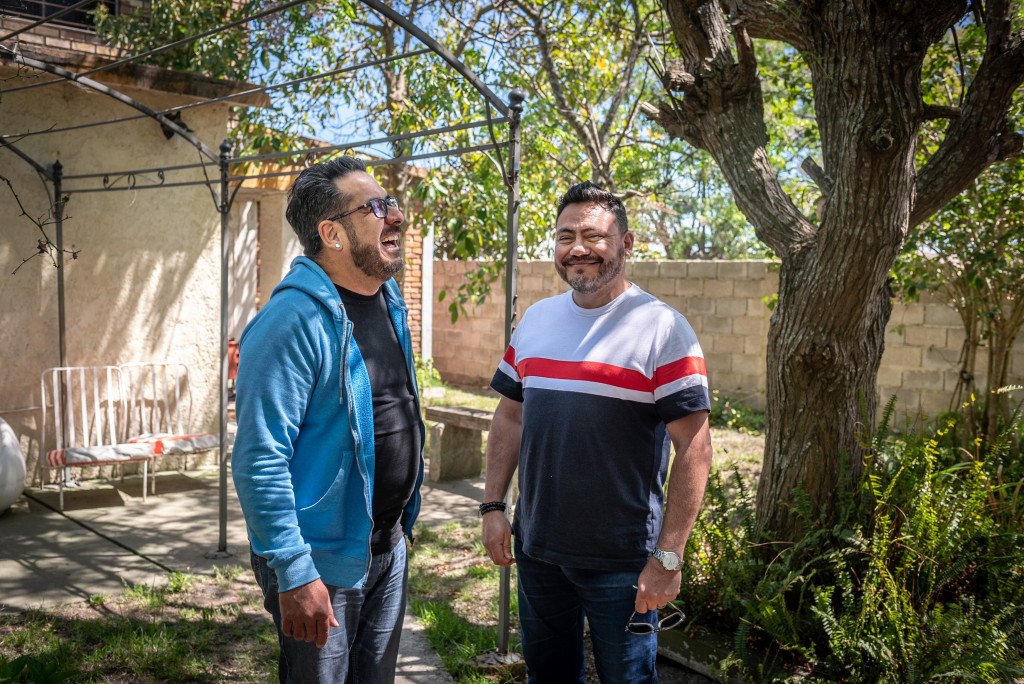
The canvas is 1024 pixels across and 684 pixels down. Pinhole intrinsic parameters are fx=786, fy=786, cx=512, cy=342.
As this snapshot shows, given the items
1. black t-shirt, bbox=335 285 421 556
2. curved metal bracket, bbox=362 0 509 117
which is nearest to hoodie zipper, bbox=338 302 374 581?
black t-shirt, bbox=335 285 421 556

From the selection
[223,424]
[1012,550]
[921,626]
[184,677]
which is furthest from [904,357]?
[184,677]

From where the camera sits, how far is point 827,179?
12.6 feet

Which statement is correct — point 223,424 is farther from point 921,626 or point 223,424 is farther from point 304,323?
point 921,626

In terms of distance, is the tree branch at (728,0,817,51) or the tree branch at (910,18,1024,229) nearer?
the tree branch at (910,18,1024,229)

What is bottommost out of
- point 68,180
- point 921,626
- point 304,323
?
point 921,626

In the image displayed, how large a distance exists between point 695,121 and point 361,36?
630 cm

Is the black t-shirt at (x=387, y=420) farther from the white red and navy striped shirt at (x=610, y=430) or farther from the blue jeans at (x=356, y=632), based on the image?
the white red and navy striped shirt at (x=610, y=430)

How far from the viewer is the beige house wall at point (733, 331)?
8.34 meters

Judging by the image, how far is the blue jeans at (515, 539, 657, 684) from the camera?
233cm

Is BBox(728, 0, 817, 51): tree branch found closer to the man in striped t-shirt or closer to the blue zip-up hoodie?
the man in striped t-shirt

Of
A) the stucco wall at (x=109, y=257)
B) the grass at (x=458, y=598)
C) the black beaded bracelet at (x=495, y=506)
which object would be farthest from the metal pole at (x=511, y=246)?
the stucco wall at (x=109, y=257)

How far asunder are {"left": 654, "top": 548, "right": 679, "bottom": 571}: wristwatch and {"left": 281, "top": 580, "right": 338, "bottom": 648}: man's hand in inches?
35.9

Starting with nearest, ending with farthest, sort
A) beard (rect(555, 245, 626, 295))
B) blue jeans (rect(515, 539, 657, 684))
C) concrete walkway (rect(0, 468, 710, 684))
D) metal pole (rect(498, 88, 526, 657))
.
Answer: blue jeans (rect(515, 539, 657, 684)) → beard (rect(555, 245, 626, 295)) → metal pole (rect(498, 88, 526, 657)) → concrete walkway (rect(0, 468, 710, 684))

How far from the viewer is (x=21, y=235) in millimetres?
6133
